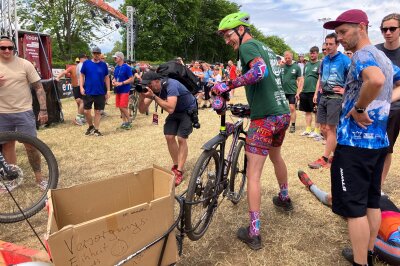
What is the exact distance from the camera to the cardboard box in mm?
1622

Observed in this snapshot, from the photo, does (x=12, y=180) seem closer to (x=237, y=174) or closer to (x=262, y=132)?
(x=237, y=174)

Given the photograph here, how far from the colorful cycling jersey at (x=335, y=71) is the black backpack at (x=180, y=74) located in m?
1.96

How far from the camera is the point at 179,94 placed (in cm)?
435

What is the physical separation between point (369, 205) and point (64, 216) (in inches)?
86.7

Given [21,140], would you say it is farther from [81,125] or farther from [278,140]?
[81,125]

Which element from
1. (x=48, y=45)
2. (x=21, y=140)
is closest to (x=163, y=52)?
(x=48, y=45)

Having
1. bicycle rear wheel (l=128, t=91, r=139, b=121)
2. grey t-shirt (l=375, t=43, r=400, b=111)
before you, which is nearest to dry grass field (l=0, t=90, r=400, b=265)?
grey t-shirt (l=375, t=43, r=400, b=111)

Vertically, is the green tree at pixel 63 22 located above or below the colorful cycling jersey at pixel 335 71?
above

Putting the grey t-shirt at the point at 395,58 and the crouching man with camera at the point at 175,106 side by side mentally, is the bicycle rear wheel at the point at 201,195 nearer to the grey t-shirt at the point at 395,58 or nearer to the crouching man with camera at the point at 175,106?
the crouching man with camera at the point at 175,106

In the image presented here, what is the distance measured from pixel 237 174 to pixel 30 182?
8.27 feet

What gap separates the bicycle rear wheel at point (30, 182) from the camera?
3279 millimetres

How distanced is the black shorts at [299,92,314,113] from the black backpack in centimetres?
348

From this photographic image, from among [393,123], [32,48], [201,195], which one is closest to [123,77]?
[32,48]

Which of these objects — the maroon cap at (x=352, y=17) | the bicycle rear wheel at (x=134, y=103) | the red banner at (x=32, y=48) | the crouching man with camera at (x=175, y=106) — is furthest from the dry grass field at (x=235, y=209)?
the red banner at (x=32, y=48)
